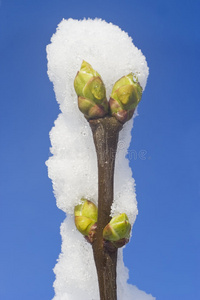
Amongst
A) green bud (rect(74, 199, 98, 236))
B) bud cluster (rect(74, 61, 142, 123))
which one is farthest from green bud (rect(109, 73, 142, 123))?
green bud (rect(74, 199, 98, 236))

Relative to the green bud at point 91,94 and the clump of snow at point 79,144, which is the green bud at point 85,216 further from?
the green bud at point 91,94

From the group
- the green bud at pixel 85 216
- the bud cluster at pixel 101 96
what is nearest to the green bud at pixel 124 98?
the bud cluster at pixel 101 96

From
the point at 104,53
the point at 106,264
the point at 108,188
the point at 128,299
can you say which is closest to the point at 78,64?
the point at 104,53

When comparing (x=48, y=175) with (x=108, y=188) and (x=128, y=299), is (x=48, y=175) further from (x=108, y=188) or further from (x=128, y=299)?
(x=128, y=299)

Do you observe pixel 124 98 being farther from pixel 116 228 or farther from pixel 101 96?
pixel 116 228

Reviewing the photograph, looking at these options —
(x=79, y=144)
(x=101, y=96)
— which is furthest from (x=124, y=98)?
(x=79, y=144)

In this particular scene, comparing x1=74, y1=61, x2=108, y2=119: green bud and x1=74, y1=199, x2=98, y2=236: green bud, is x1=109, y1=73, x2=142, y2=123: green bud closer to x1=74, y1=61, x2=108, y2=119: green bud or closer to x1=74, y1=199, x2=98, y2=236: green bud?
x1=74, y1=61, x2=108, y2=119: green bud

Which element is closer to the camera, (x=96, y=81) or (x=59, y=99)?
(x=96, y=81)
